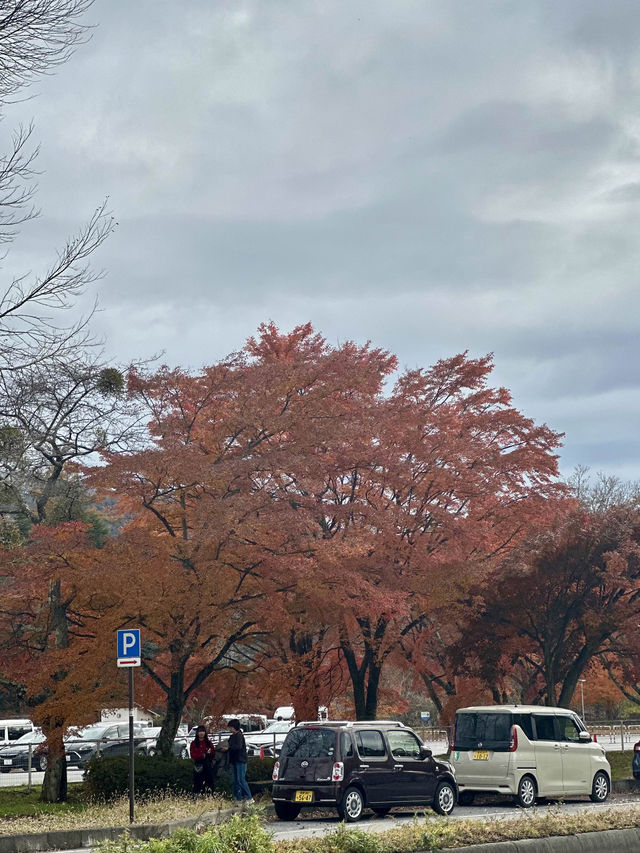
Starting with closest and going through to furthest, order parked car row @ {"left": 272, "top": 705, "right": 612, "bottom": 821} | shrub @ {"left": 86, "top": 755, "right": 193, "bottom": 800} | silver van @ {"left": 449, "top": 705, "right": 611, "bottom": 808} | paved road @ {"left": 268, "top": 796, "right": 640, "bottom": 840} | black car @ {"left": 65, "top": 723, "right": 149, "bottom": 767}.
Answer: paved road @ {"left": 268, "top": 796, "right": 640, "bottom": 840} → parked car row @ {"left": 272, "top": 705, "right": 612, "bottom": 821} → silver van @ {"left": 449, "top": 705, "right": 611, "bottom": 808} → shrub @ {"left": 86, "top": 755, "right": 193, "bottom": 800} → black car @ {"left": 65, "top": 723, "right": 149, "bottom": 767}

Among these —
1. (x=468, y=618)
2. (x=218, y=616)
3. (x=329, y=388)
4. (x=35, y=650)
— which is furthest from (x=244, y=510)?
(x=468, y=618)

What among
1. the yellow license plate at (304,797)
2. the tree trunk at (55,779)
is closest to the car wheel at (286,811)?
the yellow license plate at (304,797)

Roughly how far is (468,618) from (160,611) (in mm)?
11853

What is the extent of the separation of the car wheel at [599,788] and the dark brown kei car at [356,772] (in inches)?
159

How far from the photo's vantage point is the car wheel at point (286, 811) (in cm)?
1931

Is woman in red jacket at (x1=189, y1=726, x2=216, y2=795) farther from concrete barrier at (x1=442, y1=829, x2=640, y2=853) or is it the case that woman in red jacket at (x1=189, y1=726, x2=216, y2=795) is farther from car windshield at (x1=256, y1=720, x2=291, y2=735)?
car windshield at (x1=256, y1=720, x2=291, y2=735)

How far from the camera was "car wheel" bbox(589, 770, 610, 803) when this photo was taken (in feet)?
74.2

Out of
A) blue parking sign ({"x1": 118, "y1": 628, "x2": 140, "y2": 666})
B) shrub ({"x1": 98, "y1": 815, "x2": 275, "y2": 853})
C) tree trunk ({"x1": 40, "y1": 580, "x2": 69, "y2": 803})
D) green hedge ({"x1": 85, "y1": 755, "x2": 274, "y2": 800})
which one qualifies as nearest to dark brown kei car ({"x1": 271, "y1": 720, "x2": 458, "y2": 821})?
green hedge ({"x1": 85, "y1": 755, "x2": 274, "y2": 800})

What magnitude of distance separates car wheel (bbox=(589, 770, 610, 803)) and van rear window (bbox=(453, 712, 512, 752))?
2933 millimetres

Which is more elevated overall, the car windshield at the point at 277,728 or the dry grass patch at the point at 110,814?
the dry grass patch at the point at 110,814

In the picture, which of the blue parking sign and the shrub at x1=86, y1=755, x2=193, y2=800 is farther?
the shrub at x1=86, y1=755, x2=193, y2=800

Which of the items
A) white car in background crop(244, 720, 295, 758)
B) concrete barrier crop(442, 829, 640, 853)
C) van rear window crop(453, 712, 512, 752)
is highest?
van rear window crop(453, 712, 512, 752)

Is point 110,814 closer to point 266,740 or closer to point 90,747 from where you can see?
point 90,747

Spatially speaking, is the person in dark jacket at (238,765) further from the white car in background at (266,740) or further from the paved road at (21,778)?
the white car in background at (266,740)
